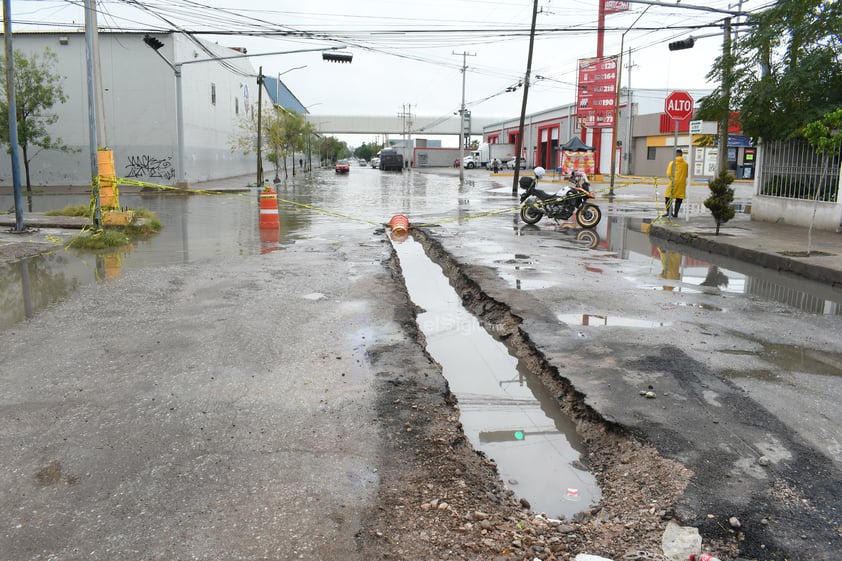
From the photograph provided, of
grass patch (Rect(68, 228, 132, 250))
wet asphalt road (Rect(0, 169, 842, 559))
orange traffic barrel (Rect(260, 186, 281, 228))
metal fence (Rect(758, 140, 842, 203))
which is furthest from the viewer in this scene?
metal fence (Rect(758, 140, 842, 203))

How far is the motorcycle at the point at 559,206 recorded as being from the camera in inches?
731

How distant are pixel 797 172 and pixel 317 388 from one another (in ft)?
57.7

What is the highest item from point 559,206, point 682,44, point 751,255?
point 682,44

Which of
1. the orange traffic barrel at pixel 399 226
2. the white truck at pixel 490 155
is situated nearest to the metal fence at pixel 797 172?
the orange traffic barrel at pixel 399 226

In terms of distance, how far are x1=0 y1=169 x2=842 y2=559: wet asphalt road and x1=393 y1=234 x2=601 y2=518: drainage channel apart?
376 millimetres

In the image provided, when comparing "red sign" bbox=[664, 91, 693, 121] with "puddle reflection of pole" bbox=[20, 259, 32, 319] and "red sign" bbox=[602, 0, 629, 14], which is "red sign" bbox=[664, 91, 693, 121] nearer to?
"red sign" bbox=[602, 0, 629, 14]

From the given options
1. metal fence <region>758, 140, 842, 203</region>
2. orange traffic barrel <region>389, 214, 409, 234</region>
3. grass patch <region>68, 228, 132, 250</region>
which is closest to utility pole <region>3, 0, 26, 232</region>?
grass patch <region>68, 228, 132, 250</region>

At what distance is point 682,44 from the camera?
82.4 ft

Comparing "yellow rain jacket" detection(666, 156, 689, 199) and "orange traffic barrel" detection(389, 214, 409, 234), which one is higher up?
"yellow rain jacket" detection(666, 156, 689, 199)

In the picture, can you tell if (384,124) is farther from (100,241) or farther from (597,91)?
(100,241)

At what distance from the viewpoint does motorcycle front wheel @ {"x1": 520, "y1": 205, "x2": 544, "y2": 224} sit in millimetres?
18844

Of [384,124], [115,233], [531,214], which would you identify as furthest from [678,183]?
[384,124]

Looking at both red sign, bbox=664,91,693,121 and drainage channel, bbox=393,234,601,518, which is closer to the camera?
drainage channel, bbox=393,234,601,518

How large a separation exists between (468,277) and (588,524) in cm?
702
